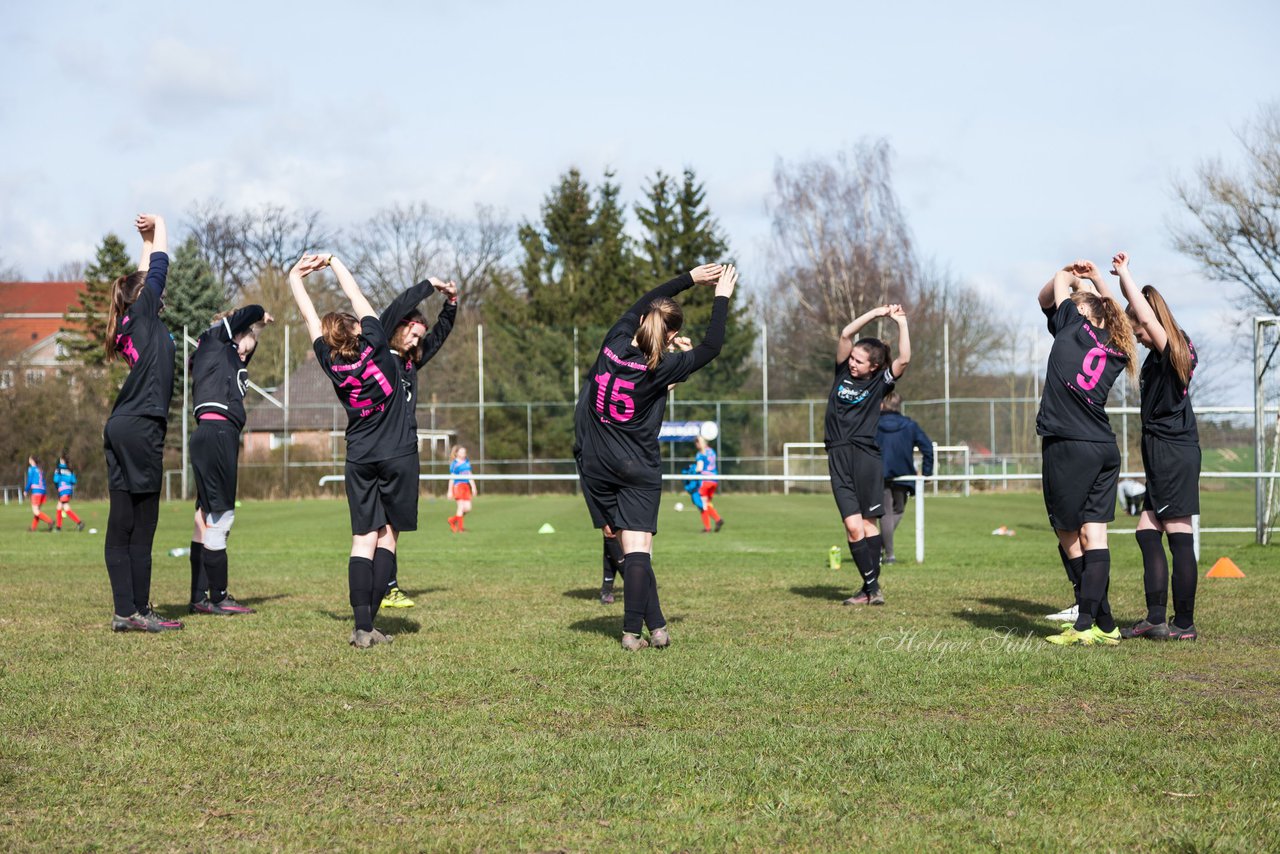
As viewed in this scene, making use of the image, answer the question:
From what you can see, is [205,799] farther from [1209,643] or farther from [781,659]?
[1209,643]

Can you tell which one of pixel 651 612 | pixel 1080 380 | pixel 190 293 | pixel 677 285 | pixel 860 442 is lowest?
pixel 651 612

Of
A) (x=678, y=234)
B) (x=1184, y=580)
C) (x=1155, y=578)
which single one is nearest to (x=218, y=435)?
(x=1155, y=578)

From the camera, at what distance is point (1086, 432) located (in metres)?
6.61

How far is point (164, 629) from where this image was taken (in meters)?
7.29

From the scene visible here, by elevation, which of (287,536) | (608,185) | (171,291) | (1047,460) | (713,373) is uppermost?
(608,185)

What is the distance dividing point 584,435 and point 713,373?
33415 mm

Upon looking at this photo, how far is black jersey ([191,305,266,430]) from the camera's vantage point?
8.07 metres

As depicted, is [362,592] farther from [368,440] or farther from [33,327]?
[33,327]

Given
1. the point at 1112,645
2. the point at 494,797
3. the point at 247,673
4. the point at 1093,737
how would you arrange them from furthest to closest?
1. the point at 1112,645
2. the point at 247,673
3. the point at 1093,737
4. the point at 494,797

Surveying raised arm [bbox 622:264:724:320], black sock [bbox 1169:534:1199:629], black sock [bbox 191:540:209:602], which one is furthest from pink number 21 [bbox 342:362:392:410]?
black sock [bbox 1169:534:1199:629]

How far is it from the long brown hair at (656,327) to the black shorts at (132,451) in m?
2.86

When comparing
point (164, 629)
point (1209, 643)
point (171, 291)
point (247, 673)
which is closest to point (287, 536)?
point (164, 629)

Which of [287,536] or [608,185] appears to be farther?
[608,185]

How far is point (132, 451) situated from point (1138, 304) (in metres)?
5.55
